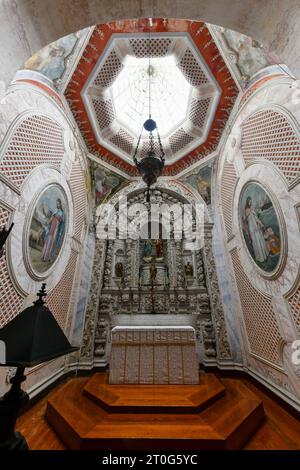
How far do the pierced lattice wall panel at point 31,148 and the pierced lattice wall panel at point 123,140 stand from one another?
7.60ft

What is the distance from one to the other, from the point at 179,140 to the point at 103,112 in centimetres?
269

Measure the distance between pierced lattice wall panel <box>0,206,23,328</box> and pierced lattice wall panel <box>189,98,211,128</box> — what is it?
18.7 ft

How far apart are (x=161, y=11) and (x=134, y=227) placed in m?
5.73

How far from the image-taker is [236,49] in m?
4.09

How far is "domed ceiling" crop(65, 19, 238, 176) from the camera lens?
14.0 ft

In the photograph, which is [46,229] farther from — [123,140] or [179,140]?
[179,140]

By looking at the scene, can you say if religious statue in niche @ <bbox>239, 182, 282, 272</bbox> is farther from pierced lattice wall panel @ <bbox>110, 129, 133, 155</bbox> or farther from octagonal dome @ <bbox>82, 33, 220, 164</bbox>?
pierced lattice wall panel @ <bbox>110, 129, 133, 155</bbox>

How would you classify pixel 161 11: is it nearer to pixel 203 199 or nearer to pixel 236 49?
pixel 236 49

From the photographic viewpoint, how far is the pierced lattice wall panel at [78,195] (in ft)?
18.1

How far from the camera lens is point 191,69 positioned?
490 centimetres

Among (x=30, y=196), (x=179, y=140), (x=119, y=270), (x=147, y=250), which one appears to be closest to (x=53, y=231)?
(x=30, y=196)

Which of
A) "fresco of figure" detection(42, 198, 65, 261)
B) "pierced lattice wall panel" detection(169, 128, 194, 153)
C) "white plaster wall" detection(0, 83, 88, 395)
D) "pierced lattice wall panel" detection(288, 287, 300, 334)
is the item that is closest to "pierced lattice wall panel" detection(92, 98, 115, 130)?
"white plaster wall" detection(0, 83, 88, 395)

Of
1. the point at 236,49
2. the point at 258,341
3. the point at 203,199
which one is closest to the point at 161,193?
the point at 203,199

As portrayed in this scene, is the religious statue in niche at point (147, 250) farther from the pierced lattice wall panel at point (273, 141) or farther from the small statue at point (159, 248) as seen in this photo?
the pierced lattice wall panel at point (273, 141)
